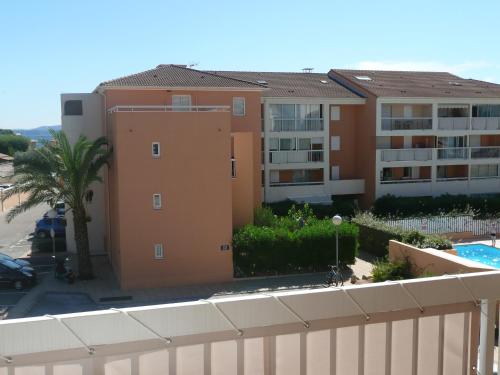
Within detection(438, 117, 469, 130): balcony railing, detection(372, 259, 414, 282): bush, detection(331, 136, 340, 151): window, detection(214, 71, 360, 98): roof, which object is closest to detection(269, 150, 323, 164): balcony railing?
detection(331, 136, 340, 151): window

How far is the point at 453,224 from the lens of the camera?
106ft

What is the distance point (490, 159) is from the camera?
43.9 metres

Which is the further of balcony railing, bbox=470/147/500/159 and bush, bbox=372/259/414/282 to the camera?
balcony railing, bbox=470/147/500/159

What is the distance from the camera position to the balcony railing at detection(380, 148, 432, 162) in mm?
41312

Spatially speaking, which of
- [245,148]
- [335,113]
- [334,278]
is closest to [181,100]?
[245,148]

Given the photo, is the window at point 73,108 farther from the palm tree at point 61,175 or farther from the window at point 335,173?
the window at point 335,173

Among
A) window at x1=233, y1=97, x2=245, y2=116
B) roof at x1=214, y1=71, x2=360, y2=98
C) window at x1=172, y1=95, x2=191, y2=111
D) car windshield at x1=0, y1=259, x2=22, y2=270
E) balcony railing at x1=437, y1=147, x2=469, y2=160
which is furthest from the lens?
balcony railing at x1=437, y1=147, x2=469, y2=160

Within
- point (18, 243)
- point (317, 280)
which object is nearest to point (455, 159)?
point (317, 280)

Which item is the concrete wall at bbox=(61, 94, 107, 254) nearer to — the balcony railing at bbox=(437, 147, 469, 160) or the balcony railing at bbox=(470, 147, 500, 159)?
the balcony railing at bbox=(437, 147, 469, 160)

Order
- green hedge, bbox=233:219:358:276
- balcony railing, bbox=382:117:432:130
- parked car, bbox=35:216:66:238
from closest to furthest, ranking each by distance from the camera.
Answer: green hedge, bbox=233:219:358:276 < parked car, bbox=35:216:66:238 < balcony railing, bbox=382:117:432:130

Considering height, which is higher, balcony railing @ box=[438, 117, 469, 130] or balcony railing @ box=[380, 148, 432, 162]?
balcony railing @ box=[438, 117, 469, 130]

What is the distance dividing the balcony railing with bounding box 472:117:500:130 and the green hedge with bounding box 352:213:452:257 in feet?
50.4

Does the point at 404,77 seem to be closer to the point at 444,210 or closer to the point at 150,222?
the point at 444,210

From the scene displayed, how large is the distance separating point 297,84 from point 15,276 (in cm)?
2493
